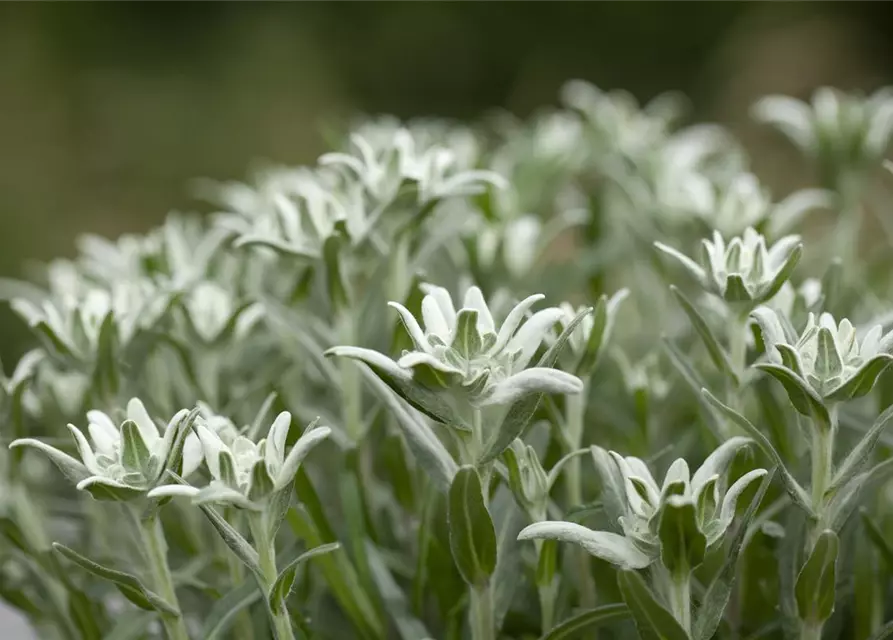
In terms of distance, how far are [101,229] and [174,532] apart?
2931 mm

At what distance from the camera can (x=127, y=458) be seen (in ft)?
2.02

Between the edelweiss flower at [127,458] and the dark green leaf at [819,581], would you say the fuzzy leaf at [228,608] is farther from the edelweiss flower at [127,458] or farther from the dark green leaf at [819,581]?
the dark green leaf at [819,581]

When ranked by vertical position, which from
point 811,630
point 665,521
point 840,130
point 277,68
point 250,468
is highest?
point 277,68

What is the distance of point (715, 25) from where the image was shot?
4016 mm

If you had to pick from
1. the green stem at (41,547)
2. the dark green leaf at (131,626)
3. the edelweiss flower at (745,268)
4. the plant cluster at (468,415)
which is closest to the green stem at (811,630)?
Answer: the plant cluster at (468,415)

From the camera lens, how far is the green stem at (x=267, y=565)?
611 mm

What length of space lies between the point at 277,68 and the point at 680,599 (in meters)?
3.81

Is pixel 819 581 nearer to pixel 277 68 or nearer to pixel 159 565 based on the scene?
pixel 159 565

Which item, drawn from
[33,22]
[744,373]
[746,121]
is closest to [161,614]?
[744,373]

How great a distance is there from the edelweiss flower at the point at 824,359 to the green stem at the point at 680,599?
124 millimetres

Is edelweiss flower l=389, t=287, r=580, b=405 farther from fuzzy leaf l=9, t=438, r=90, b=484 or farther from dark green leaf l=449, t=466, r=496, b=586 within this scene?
fuzzy leaf l=9, t=438, r=90, b=484

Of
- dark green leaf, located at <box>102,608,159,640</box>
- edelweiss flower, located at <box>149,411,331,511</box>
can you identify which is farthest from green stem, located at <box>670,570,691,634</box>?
dark green leaf, located at <box>102,608,159,640</box>

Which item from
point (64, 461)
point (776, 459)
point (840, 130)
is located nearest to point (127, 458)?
point (64, 461)

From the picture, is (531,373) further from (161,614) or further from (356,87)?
(356,87)
